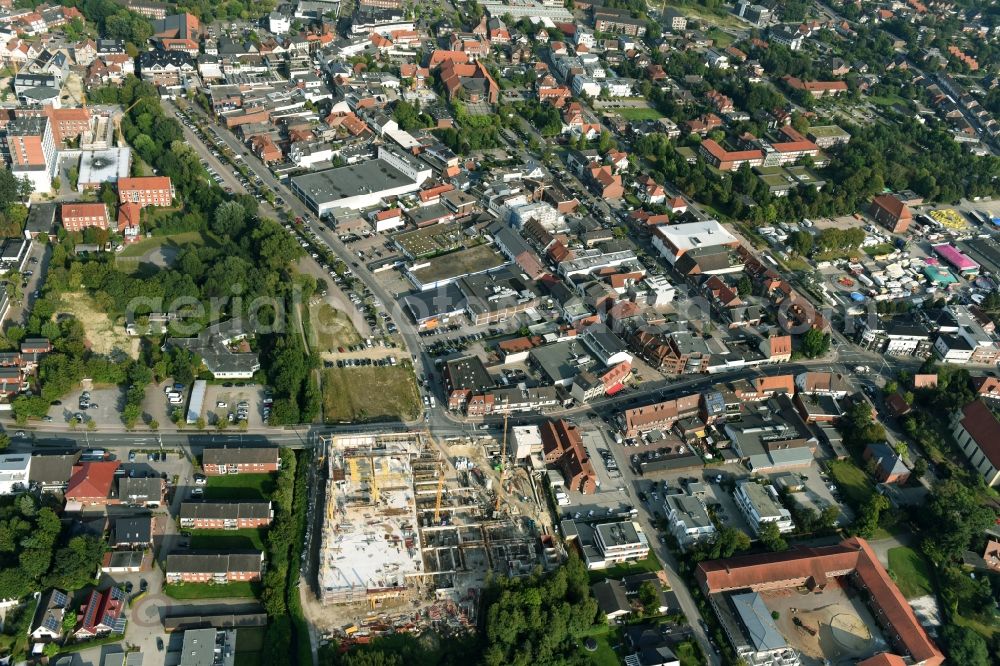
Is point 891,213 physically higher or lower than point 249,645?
higher

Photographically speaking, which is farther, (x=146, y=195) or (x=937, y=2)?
(x=937, y=2)

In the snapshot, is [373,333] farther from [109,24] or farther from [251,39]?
[109,24]

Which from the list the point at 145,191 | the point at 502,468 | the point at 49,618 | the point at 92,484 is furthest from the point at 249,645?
the point at 145,191

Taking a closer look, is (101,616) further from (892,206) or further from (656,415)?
(892,206)

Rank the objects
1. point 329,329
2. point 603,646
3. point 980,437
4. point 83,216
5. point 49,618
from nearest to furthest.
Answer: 1. point 49,618
2. point 603,646
3. point 980,437
4. point 329,329
5. point 83,216

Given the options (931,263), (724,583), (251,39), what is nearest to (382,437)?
(724,583)

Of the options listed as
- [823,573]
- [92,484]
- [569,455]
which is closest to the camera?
[92,484]

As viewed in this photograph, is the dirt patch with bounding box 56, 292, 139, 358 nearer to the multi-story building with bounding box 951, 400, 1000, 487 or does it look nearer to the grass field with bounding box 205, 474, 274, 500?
the grass field with bounding box 205, 474, 274, 500

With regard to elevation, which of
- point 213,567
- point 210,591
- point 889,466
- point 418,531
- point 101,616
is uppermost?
point 889,466
